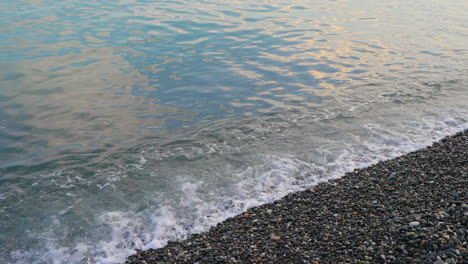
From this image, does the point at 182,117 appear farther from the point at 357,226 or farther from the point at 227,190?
the point at 357,226

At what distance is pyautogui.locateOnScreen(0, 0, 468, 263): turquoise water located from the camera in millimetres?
8203

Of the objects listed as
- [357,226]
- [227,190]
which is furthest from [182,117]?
[357,226]

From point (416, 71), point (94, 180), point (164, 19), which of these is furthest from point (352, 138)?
point (164, 19)

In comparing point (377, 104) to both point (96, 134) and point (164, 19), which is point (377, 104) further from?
point (164, 19)

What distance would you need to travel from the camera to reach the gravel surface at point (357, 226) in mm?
5590

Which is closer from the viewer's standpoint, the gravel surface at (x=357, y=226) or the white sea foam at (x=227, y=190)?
the gravel surface at (x=357, y=226)

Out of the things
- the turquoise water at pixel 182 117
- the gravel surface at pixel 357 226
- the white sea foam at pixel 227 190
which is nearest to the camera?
the gravel surface at pixel 357 226

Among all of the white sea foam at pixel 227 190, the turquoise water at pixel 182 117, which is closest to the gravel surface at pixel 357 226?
the white sea foam at pixel 227 190

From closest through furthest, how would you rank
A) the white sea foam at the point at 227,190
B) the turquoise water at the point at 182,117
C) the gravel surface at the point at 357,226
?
the gravel surface at the point at 357,226 < the white sea foam at the point at 227,190 < the turquoise water at the point at 182,117

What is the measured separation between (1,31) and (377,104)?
64.3 feet

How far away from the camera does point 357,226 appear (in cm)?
652

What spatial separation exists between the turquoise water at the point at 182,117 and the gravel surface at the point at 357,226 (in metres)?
0.73

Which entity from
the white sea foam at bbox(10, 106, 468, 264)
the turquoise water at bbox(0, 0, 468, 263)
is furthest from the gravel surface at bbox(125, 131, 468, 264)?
the turquoise water at bbox(0, 0, 468, 263)

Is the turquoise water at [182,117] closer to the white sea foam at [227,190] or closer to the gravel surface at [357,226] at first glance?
the white sea foam at [227,190]
